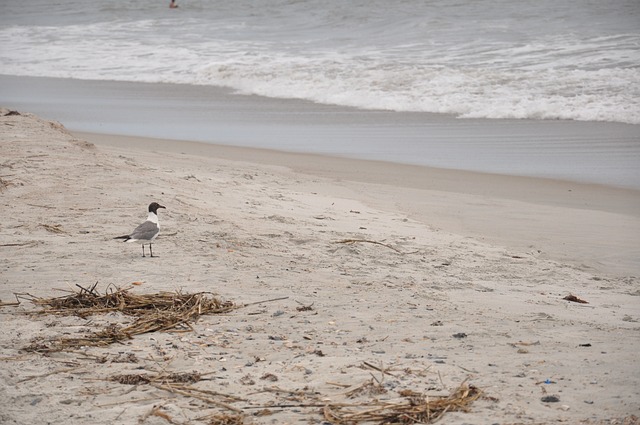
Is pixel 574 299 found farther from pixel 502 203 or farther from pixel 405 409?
pixel 502 203

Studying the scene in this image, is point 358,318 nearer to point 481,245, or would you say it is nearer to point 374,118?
point 481,245

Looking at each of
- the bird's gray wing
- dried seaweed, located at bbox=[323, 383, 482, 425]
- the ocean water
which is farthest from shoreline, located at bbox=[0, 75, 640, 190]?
dried seaweed, located at bbox=[323, 383, 482, 425]

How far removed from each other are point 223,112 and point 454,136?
15.0 feet

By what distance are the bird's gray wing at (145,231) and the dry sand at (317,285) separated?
7.7 inches

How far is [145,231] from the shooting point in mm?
5398

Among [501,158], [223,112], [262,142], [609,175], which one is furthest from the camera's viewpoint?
[223,112]

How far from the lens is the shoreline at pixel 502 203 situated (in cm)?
689

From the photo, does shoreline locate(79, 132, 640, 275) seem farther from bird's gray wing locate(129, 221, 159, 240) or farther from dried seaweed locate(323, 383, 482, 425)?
dried seaweed locate(323, 383, 482, 425)

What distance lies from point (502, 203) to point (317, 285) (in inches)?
148

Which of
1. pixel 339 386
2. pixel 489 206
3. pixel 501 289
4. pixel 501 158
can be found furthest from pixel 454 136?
pixel 339 386

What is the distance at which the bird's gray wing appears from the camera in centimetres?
537

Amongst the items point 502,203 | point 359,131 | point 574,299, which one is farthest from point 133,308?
point 359,131

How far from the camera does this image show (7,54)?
2375 cm

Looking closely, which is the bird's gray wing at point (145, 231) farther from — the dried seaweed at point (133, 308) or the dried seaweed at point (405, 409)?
the dried seaweed at point (405, 409)
